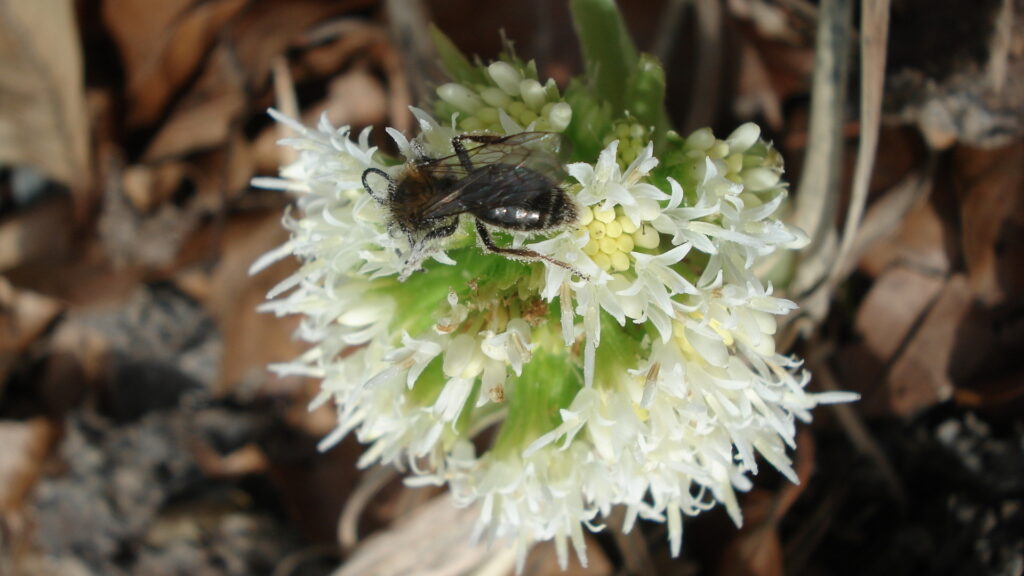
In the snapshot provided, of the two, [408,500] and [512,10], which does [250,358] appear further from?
[512,10]

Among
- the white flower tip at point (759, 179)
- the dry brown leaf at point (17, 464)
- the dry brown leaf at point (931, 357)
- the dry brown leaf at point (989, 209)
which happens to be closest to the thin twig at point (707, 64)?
the dry brown leaf at point (989, 209)

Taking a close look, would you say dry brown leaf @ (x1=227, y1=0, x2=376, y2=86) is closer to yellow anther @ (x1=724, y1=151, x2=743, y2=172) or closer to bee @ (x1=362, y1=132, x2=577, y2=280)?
bee @ (x1=362, y1=132, x2=577, y2=280)

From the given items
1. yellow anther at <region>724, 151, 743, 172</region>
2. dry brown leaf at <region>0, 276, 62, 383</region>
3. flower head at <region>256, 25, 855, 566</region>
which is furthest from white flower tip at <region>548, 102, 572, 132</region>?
dry brown leaf at <region>0, 276, 62, 383</region>

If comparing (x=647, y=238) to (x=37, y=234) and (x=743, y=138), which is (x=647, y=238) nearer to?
(x=743, y=138)

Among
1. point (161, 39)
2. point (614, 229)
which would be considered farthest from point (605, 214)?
point (161, 39)

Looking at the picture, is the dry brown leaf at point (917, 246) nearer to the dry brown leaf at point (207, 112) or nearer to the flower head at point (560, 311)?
the flower head at point (560, 311)

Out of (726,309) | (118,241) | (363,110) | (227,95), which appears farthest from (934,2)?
(118,241)
